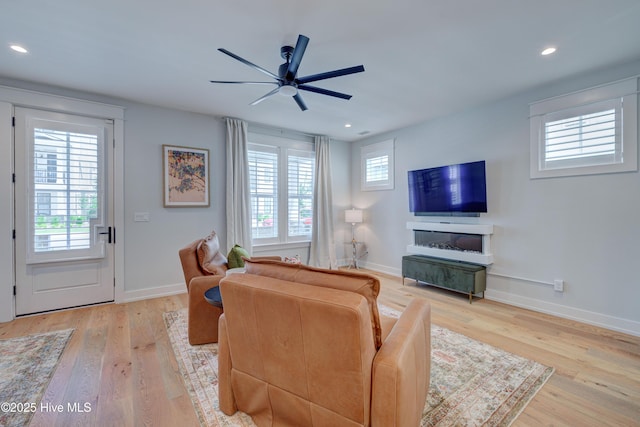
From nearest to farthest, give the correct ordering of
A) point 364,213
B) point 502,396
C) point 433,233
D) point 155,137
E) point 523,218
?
point 502,396 → point 523,218 → point 155,137 → point 433,233 → point 364,213

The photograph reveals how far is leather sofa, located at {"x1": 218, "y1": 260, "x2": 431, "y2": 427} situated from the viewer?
44.0 inches

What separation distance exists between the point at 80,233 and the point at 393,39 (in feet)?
13.6

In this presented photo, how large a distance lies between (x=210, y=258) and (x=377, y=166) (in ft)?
12.3

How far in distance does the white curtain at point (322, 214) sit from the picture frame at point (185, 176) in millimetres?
2036

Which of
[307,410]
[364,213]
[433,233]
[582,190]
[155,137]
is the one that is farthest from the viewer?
[364,213]

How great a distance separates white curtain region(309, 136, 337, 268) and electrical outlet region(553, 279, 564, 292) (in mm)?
3311

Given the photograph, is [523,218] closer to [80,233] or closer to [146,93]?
[146,93]

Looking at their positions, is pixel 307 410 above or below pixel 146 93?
below

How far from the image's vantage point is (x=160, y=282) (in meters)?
3.92

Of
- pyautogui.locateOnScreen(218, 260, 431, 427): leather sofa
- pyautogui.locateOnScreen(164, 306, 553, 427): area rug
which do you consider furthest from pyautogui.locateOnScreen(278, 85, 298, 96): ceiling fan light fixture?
pyautogui.locateOnScreen(164, 306, 553, 427): area rug

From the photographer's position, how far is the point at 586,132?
118 inches

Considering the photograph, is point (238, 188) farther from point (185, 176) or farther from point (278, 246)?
point (278, 246)

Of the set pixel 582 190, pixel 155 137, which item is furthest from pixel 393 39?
pixel 155 137

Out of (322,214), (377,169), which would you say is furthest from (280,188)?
(377,169)
